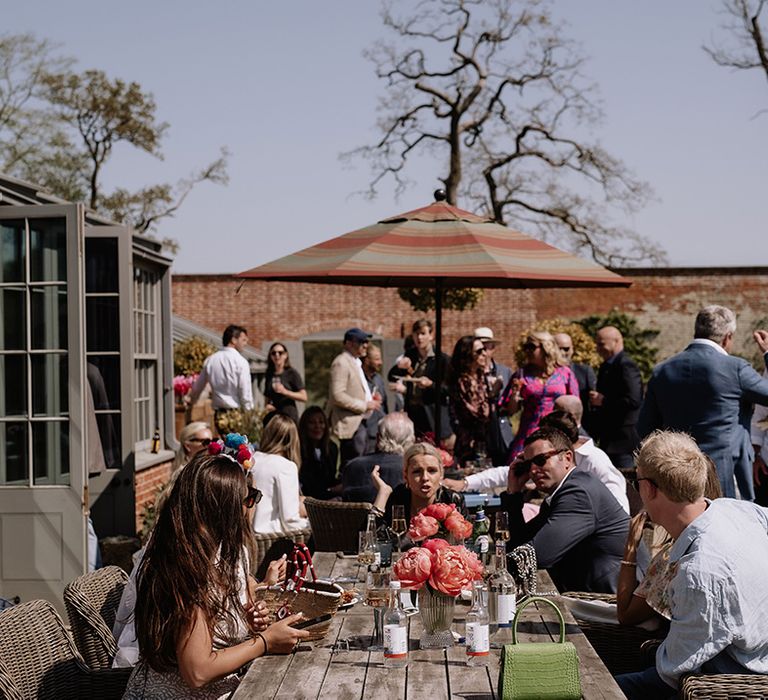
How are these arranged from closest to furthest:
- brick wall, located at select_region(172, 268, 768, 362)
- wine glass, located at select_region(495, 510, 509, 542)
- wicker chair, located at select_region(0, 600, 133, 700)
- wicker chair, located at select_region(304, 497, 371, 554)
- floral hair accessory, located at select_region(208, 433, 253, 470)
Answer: wicker chair, located at select_region(0, 600, 133, 700)
floral hair accessory, located at select_region(208, 433, 253, 470)
wine glass, located at select_region(495, 510, 509, 542)
wicker chair, located at select_region(304, 497, 371, 554)
brick wall, located at select_region(172, 268, 768, 362)

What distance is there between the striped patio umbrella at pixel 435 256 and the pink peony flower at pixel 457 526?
7.59 feet

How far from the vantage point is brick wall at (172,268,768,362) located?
24031 mm

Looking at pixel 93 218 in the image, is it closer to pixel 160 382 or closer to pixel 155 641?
pixel 160 382

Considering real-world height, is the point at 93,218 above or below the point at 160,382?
above

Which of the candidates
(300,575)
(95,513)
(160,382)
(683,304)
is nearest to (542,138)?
(683,304)

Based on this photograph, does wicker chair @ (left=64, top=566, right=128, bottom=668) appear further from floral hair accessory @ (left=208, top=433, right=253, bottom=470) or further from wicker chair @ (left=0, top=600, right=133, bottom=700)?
floral hair accessory @ (left=208, top=433, right=253, bottom=470)

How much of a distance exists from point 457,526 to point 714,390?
2.71 m

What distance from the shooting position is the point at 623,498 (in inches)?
203

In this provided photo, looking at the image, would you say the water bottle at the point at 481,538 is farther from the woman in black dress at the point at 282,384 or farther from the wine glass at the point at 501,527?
the woman in black dress at the point at 282,384

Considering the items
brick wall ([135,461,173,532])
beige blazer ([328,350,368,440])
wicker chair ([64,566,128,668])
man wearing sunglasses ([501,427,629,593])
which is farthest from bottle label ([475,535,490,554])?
brick wall ([135,461,173,532])

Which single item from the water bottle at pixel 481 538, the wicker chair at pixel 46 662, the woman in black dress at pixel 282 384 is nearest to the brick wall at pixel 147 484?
the woman in black dress at pixel 282 384

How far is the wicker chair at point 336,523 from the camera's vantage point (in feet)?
17.6

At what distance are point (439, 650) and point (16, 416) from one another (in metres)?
4.14

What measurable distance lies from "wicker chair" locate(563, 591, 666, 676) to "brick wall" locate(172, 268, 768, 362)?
20.1m
